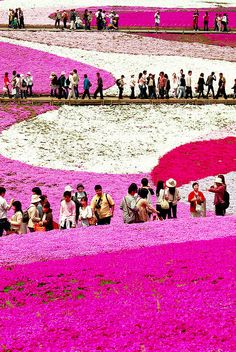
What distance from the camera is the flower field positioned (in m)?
17.0

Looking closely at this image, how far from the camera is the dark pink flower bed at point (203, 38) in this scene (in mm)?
71188

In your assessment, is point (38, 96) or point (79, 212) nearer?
point (79, 212)

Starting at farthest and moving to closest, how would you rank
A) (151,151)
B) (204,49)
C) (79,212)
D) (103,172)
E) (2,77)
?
1. (204,49)
2. (2,77)
3. (151,151)
4. (103,172)
5. (79,212)

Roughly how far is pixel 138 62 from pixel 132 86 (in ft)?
31.0

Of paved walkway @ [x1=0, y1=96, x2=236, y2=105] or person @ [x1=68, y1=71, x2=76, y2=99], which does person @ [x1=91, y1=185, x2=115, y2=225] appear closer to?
paved walkway @ [x1=0, y1=96, x2=236, y2=105]

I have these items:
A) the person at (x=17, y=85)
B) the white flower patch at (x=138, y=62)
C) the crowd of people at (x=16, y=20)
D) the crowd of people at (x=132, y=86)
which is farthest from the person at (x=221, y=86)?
the crowd of people at (x=16, y=20)

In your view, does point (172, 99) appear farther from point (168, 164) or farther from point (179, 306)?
point (179, 306)

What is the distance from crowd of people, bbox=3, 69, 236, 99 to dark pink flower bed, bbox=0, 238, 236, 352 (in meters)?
30.8

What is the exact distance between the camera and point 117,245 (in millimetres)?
24344

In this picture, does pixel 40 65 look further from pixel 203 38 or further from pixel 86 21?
pixel 203 38

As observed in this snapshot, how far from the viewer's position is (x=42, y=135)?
4628cm

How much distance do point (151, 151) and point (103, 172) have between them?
5.15 m

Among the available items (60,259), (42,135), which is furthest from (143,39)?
(60,259)

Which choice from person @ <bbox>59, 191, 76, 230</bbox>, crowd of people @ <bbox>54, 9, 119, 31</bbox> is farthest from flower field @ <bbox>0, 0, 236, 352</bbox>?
crowd of people @ <bbox>54, 9, 119, 31</bbox>
